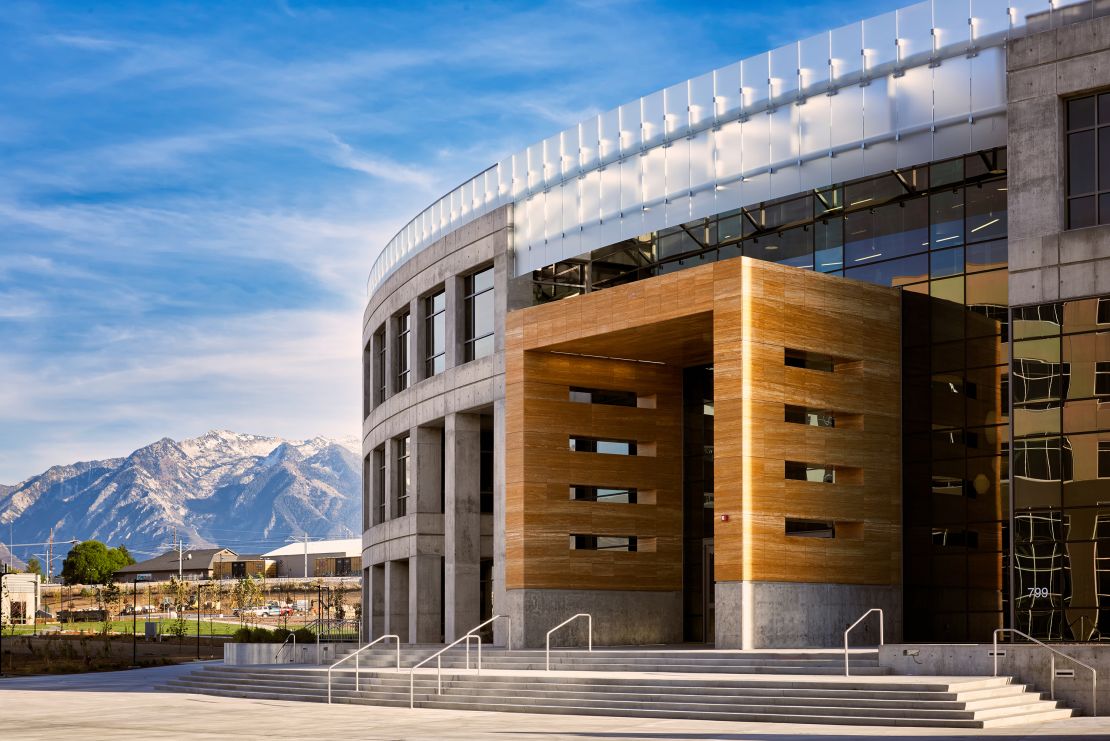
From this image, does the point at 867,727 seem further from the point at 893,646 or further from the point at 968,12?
the point at 968,12

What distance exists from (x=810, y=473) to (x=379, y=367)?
28735 mm

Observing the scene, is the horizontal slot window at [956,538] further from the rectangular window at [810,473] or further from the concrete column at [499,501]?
the concrete column at [499,501]

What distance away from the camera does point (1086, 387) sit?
2934 centimetres

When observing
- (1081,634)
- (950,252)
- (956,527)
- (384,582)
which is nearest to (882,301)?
(950,252)

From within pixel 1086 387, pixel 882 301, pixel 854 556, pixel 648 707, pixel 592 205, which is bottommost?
pixel 648 707

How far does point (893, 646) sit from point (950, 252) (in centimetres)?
1263

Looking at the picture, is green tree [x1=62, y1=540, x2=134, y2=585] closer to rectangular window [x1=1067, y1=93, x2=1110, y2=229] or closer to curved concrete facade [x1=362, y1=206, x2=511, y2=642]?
curved concrete facade [x1=362, y1=206, x2=511, y2=642]

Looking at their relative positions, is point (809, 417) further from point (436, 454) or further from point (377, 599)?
point (377, 599)

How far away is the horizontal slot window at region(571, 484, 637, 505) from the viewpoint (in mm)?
41562

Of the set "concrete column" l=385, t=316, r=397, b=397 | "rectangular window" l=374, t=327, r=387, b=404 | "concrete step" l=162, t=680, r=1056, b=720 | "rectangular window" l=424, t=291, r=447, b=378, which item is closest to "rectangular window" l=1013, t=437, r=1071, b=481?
"concrete step" l=162, t=680, r=1056, b=720

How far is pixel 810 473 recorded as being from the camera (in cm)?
3575

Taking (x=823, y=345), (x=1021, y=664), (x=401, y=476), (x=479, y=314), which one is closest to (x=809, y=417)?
(x=823, y=345)

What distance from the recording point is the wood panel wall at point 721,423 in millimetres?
32938

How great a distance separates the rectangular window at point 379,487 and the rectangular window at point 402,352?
4.38 metres
